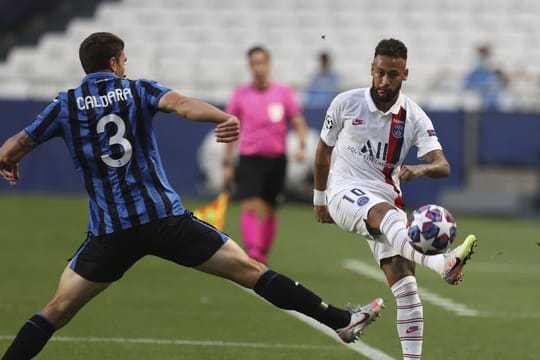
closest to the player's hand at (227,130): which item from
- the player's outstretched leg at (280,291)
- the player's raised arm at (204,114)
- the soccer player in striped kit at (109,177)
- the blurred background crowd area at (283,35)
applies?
the player's raised arm at (204,114)

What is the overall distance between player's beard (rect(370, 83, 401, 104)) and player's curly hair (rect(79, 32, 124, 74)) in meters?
1.71

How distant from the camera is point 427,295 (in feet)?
42.3

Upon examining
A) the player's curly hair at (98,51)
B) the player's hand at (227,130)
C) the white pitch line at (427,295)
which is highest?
the player's curly hair at (98,51)

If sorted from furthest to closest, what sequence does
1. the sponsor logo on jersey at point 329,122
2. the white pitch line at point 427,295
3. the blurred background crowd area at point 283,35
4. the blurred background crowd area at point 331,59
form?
the blurred background crowd area at point 283,35 < the blurred background crowd area at point 331,59 < the white pitch line at point 427,295 < the sponsor logo on jersey at point 329,122

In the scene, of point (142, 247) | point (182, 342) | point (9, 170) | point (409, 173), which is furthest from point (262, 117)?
point (9, 170)

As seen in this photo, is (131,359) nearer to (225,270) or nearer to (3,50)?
(225,270)

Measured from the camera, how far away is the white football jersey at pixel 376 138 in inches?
324

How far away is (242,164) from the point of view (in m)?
14.1

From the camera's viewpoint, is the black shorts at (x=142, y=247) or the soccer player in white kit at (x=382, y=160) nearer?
the black shorts at (x=142, y=247)

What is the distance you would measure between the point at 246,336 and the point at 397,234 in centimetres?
261

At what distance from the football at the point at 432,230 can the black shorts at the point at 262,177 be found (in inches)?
256

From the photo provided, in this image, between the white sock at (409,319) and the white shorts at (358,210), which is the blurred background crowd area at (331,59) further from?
the white sock at (409,319)

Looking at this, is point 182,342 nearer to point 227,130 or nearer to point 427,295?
point 227,130

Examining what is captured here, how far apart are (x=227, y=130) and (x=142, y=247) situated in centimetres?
91
